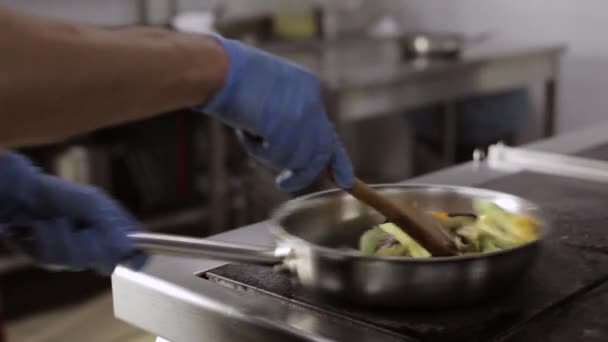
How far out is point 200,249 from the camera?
80 cm

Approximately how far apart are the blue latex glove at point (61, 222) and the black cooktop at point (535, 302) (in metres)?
0.12

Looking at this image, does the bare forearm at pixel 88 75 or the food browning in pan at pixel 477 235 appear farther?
the food browning in pan at pixel 477 235

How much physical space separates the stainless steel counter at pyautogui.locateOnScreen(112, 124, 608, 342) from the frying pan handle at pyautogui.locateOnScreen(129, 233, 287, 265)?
0.05 m

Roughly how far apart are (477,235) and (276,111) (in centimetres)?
31

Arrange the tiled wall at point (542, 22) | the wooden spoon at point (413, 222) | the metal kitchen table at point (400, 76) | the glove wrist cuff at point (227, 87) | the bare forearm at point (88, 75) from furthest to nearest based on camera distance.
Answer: the tiled wall at point (542, 22), the metal kitchen table at point (400, 76), the wooden spoon at point (413, 222), the glove wrist cuff at point (227, 87), the bare forearm at point (88, 75)

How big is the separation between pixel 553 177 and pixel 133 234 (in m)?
0.76

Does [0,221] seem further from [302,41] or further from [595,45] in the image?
[595,45]

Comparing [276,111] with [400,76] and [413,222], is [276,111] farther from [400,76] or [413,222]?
[400,76]

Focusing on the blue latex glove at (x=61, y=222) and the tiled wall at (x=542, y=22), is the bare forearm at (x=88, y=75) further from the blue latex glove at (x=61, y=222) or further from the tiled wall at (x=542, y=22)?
the tiled wall at (x=542, y=22)

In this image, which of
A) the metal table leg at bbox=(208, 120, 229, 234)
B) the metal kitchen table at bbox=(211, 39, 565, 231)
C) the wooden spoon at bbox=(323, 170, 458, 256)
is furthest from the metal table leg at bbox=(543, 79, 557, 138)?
the wooden spoon at bbox=(323, 170, 458, 256)

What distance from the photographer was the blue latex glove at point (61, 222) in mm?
841

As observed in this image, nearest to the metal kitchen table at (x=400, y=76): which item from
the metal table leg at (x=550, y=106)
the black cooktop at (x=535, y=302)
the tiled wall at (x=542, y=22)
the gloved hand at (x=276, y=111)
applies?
the metal table leg at (x=550, y=106)

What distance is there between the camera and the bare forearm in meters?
0.65

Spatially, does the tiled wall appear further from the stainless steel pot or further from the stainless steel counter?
the stainless steel pot
